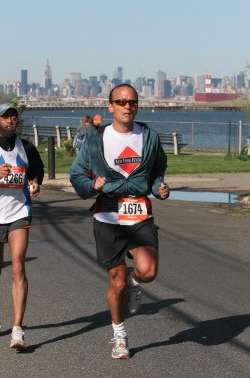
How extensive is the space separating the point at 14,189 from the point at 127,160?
0.97m

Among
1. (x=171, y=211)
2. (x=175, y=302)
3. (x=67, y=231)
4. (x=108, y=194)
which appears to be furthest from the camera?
(x=171, y=211)

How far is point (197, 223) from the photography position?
15430 mm

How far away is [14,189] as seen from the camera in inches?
273

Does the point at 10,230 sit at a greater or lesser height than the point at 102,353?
greater

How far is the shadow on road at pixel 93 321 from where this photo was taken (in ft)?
23.1

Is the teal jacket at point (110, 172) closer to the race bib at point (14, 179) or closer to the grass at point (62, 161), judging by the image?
the race bib at point (14, 179)

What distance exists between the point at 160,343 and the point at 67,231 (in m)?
7.42

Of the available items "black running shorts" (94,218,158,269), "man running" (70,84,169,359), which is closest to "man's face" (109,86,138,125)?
"man running" (70,84,169,359)

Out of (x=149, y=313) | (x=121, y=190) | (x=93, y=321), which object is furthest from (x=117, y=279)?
(x=149, y=313)

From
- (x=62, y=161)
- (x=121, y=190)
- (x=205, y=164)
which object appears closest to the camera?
(x=121, y=190)

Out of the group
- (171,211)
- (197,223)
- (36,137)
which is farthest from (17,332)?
(36,137)

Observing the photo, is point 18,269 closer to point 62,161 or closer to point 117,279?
point 117,279

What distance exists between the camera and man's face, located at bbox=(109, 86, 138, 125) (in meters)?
6.45

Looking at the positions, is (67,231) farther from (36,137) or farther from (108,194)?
(36,137)
